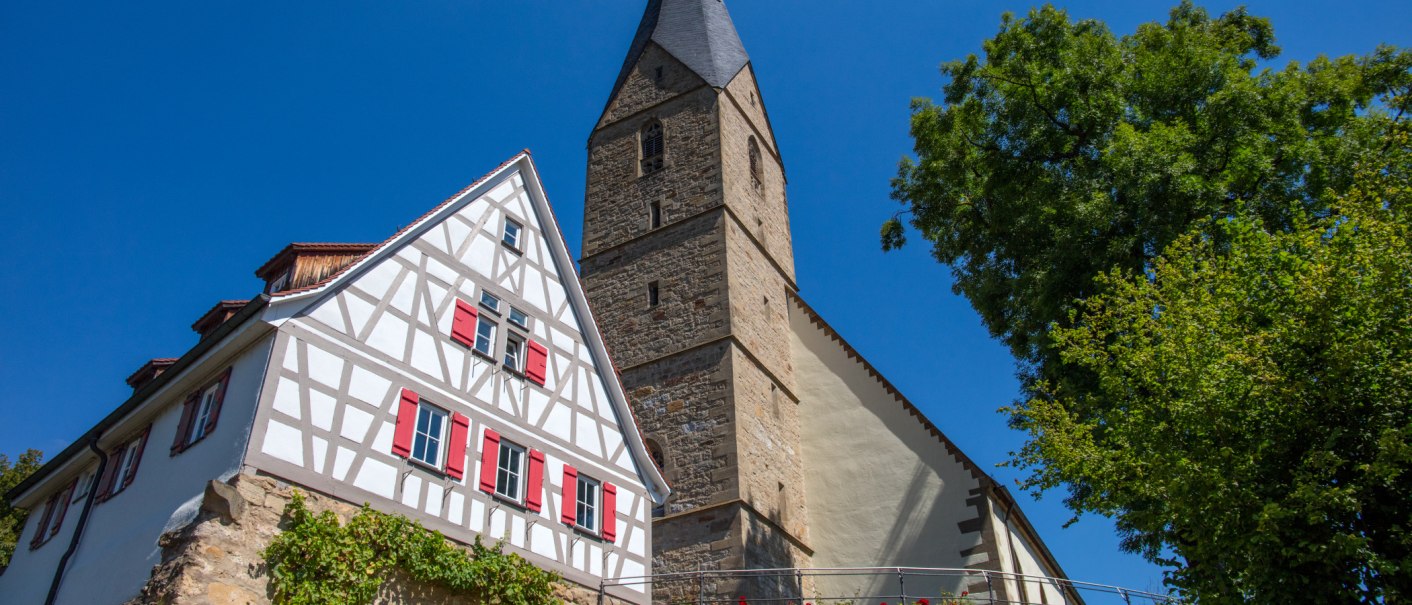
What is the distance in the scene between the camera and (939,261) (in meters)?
16.8

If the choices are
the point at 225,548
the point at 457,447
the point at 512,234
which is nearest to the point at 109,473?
the point at 225,548

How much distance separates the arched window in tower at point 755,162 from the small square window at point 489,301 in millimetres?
12292

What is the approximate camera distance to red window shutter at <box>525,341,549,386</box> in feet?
39.7

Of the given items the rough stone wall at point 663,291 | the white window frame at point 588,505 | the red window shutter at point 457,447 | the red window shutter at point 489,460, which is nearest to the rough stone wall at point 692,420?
the rough stone wall at point 663,291

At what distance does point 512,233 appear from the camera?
42.4 ft

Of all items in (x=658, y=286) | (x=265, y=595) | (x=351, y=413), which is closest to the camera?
(x=265, y=595)

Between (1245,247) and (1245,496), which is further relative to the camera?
(1245,247)

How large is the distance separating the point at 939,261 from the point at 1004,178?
1800 millimetres

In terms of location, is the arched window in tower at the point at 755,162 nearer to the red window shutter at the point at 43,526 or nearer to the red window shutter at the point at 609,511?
the red window shutter at the point at 609,511

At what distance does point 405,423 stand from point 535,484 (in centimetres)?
175

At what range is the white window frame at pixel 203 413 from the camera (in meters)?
9.91

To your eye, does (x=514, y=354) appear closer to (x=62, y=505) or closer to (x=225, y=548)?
(x=225, y=548)

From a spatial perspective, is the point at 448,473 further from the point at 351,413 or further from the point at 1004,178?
the point at 1004,178

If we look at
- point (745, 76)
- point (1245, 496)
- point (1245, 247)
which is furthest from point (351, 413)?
point (745, 76)
